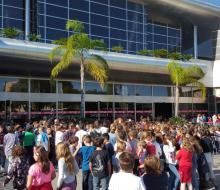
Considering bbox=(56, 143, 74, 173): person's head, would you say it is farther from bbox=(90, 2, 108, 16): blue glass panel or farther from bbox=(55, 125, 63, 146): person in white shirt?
Result: bbox=(90, 2, 108, 16): blue glass panel

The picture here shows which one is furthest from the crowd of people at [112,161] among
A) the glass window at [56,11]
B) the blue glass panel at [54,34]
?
the glass window at [56,11]

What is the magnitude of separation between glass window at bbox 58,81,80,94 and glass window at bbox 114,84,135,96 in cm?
441

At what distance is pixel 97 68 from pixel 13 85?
20.5 feet

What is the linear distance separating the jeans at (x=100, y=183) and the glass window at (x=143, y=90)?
28979 mm

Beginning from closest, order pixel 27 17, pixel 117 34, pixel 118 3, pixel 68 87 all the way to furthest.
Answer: pixel 27 17 → pixel 68 87 → pixel 117 34 → pixel 118 3

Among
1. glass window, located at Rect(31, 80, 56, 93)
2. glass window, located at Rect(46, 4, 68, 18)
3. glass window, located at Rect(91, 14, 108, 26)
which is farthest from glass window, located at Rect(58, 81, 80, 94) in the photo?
glass window, located at Rect(91, 14, 108, 26)

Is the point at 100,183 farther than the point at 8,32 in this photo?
No

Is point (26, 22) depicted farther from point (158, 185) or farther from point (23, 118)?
point (158, 185)

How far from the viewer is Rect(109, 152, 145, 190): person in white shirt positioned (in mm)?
5765

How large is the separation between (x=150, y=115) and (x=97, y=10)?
9.94 m

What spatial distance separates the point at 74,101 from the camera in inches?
1272

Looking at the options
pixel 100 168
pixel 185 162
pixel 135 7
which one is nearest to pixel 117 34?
pixel 135 7

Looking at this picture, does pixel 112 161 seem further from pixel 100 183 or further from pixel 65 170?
pixel 65 170

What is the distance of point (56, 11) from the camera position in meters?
33.0
